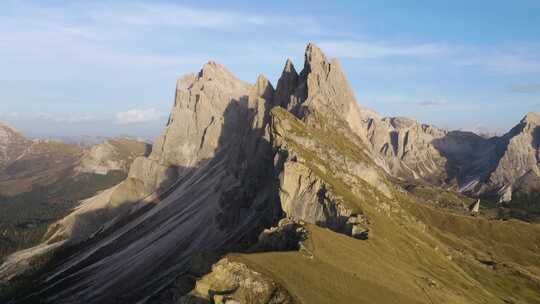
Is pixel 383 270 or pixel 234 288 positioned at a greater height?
pixel 234 288

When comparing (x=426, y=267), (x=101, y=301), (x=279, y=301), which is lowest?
(x=101, y=301)

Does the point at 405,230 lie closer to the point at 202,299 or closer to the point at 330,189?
the point at 330,189

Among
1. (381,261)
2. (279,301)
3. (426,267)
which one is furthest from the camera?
(426,267)

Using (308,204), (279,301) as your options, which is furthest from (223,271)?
(308,204)

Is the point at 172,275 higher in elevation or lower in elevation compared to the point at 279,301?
lower

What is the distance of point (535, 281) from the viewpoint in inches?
7229

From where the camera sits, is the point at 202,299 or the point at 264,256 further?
the point at 264,256

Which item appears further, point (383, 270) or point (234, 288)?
point (383, 270)

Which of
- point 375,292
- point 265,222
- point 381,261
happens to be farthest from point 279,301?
point 265,222

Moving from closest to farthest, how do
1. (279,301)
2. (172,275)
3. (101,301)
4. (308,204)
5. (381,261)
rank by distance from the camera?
1. (279,301)
2. (381,261)
3. (308,204)
4. (172,275)
5. (101,301)

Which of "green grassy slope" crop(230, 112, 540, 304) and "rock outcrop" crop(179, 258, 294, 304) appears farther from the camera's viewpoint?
"green grassy slope" crop(230, 112, 540, 304)

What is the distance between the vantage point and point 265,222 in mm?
172250

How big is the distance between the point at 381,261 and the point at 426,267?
115 feet

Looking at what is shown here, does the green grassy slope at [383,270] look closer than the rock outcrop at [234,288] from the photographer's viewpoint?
No
